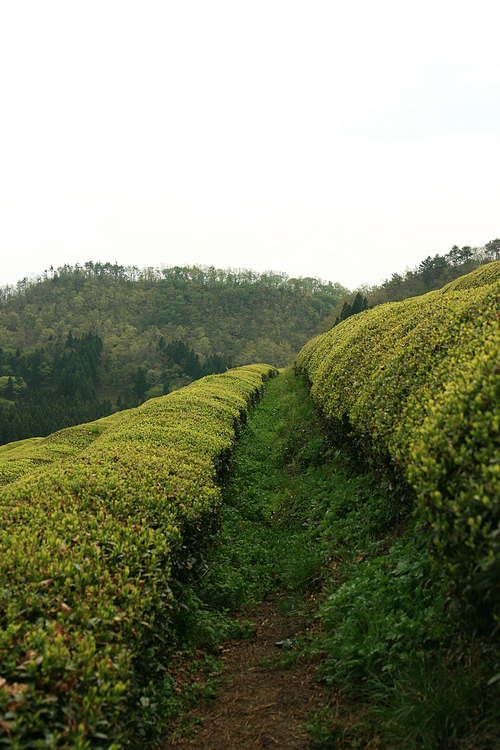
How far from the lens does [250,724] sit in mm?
2641

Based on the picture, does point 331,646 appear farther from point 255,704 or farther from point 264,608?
point 264,608

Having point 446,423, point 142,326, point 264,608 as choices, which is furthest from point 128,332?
point 446,423

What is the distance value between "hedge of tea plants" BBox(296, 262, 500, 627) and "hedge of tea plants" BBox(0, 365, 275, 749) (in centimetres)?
173

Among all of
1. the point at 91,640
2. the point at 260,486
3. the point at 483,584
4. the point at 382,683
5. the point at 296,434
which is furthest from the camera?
the point at 296,434

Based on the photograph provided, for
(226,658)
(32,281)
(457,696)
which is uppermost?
(32,281)

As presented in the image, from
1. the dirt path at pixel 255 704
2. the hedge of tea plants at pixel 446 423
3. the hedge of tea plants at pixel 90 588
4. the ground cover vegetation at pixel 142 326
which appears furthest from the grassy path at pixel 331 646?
the ground cover vegetation at pixel 142 326

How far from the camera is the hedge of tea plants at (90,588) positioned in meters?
1.86

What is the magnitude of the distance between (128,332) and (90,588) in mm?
86772

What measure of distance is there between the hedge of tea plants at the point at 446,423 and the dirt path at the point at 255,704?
4.23 feet

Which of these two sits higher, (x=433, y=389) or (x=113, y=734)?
(x=433, y=389)

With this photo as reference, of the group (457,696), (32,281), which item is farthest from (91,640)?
(32,281)

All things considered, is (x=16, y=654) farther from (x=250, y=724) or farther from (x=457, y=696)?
(x=457, y=696)

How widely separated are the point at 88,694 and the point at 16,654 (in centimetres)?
38

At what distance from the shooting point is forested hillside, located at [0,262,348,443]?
60.8 metres
